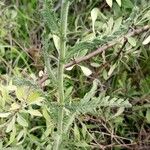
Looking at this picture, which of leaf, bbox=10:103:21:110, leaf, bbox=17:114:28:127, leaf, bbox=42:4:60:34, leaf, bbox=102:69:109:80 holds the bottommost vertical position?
leaf, bbox=17:114:28:127

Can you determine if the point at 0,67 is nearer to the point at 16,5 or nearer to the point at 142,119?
the point at 16,5

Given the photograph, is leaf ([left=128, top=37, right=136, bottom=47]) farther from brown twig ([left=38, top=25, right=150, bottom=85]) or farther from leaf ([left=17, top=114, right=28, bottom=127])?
leaf ([left=17, top=114, right=28, bottom=127])

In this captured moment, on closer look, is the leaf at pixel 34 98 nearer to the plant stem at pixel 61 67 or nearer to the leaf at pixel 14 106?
the leaf at pixel 14 106

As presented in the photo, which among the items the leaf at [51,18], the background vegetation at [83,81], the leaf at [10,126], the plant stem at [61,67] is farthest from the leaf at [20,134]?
the leaf at [51,18]

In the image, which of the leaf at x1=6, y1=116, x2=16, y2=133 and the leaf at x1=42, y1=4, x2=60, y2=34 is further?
the leaf at x1=6, y1=116, x2=16, y2=133

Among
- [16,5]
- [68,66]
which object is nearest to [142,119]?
[68,66]

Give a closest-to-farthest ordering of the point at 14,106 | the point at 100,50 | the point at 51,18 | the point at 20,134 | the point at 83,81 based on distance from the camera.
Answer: the point at 51,18, the point at 14,106, the point at 20,134, the point at 100,50, the point at 83,81

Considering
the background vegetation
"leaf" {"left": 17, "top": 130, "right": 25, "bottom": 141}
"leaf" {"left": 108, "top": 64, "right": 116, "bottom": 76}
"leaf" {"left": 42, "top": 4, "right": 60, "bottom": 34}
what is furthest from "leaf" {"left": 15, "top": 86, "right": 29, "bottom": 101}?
"leaf" {"left": 42, "top": 4, "right": 60, "bottom": 34}

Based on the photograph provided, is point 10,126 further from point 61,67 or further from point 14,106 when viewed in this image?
point 61,67

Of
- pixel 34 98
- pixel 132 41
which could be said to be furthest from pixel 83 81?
pixel 34 98
